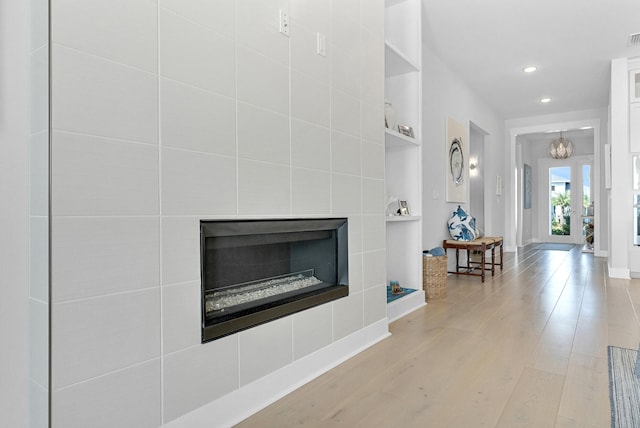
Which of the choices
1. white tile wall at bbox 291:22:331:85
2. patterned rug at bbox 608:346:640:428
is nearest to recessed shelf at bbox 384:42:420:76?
white tile wall at bbox 291:22:331:85

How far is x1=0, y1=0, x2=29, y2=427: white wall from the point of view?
1.16 meters

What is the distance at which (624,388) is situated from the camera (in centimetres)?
187

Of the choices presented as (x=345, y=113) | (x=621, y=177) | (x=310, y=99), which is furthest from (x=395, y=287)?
(x=621, y=177)

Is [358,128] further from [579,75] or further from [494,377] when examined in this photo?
[579,75]

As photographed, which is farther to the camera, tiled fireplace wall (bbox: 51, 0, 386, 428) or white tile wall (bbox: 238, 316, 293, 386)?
white tile wall (bbox: 238, 316, 293, 386)

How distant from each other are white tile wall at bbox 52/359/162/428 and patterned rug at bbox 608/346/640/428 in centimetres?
172

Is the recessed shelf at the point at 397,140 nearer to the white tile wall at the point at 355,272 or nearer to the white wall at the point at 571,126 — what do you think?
the white tile wall at the point at 355,272

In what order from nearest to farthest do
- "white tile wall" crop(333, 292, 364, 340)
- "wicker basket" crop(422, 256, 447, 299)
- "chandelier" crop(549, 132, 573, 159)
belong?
"white tile wall" crop(333, 292, 364, 340) < "wicker basket" crop(422, 256, 447, 299) < "chandelier" crop(549, 132, 573, 159)

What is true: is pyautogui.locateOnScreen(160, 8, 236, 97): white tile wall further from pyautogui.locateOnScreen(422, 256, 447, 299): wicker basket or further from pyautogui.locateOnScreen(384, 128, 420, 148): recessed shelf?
pyautogui.locateOnScreen(422, 256, 447, 299): wicker basket

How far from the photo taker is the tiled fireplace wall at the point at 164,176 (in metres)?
1.13

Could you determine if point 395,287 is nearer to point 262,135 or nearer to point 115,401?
point 262,135

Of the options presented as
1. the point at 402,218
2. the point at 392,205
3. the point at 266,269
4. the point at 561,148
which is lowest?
the point at 266,269

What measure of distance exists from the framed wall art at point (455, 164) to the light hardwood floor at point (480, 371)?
68.8 inches

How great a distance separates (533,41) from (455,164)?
1.60m
